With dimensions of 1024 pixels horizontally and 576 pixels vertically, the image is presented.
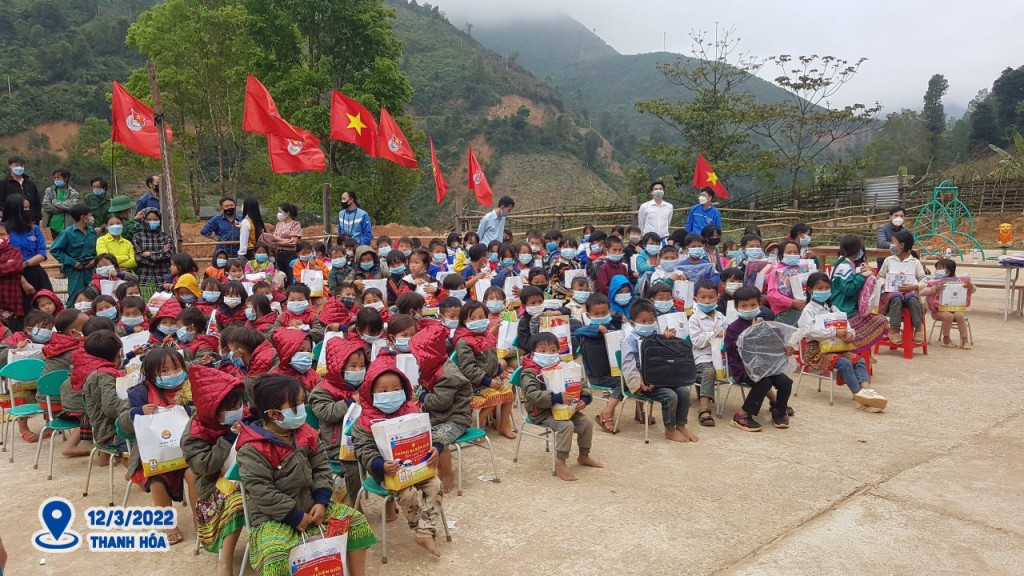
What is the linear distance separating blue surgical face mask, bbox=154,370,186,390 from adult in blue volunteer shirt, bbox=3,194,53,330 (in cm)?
508

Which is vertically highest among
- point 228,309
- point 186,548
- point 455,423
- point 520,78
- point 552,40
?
point 552,40

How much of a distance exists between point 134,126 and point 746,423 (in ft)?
31.9

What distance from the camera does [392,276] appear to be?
8.46 m

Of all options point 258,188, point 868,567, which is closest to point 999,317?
point 868,567

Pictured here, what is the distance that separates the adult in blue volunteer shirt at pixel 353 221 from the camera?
10.3 m

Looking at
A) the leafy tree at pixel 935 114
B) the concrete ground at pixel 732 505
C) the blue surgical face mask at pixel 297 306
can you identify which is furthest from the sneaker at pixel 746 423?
the leafy tree at pixel 935 114

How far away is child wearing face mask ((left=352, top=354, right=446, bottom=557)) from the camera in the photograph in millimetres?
4059

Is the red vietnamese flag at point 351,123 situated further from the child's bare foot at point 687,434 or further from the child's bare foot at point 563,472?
the child's bare foot at point 563,472

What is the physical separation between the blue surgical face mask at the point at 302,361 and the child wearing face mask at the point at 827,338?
479cm

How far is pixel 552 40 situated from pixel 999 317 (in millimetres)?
166995

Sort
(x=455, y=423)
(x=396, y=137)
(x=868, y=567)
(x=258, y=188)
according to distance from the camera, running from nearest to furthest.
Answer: (x=868, y=567)
(x=455, y=423)
(x=396, y=137)
(x=258, y=188)

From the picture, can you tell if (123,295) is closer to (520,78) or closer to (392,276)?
(392,276)

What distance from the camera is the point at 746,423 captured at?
651 centimetres

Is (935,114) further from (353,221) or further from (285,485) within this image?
(285,485)
